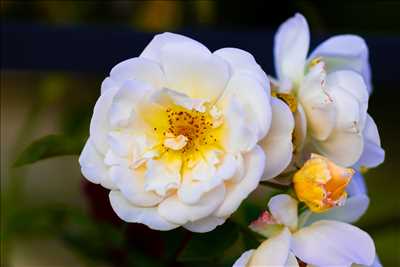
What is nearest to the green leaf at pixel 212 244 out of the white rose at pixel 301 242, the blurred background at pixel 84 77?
the white rose at pixel 301 242

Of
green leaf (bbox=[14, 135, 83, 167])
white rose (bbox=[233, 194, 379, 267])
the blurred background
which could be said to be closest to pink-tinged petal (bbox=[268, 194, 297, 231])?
white rose (bbox=[233, 194, 379, 267])

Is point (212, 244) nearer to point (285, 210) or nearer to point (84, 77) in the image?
point (285, 210)

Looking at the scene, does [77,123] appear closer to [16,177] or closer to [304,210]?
[16,177]

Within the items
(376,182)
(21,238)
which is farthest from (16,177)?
(376,182)

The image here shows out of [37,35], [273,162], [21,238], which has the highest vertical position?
[273,162]

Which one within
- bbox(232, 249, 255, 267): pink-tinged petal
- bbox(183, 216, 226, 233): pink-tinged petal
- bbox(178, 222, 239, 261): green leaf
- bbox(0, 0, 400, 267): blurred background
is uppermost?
bbox(183, 216, 226, 233): pink-tinged petal

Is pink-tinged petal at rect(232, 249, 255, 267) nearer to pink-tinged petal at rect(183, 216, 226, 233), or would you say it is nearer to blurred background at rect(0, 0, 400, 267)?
pink-tinged petal at rect(183, 216, 226, 233)
